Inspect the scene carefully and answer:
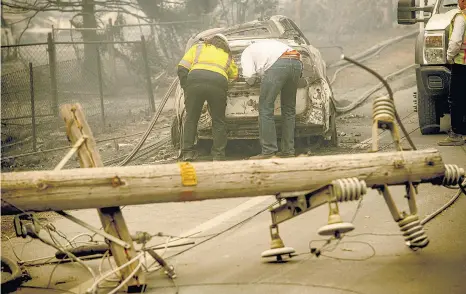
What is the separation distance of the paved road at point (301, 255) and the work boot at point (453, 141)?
8.02 feet

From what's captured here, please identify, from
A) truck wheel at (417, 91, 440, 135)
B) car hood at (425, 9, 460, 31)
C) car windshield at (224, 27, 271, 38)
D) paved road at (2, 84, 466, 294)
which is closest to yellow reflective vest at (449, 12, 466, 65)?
car hood at (425, 9, 460, 31)

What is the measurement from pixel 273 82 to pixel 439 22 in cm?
257

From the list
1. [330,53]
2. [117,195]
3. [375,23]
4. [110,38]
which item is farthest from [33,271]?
[375,23]

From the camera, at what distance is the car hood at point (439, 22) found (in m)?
11.2

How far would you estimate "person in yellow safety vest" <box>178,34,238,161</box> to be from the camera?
34.8 ft

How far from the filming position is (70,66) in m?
16.5

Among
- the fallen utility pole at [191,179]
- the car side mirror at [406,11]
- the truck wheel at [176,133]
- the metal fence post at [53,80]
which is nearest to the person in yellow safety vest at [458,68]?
the car side mirror at [406,11]

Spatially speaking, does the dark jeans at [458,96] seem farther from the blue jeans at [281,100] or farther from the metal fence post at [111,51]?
the metal fence post at [111,51]

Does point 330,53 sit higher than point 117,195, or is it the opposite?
point 117,195

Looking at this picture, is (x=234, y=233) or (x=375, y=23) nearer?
(x=234, y=233)

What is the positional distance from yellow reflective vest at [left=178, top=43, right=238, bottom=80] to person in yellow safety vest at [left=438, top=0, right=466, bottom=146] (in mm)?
2689

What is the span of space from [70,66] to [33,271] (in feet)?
33.8

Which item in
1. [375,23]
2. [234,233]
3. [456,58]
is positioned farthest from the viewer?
[375,23]

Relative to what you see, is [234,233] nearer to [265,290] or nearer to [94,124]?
[265,290]
